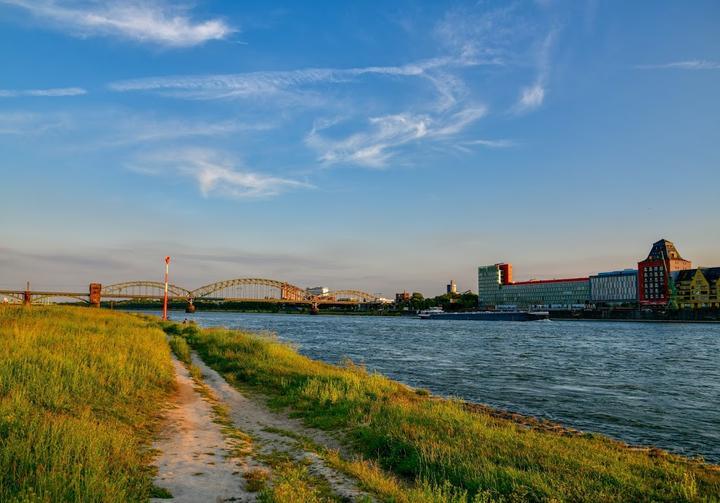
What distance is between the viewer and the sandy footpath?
8414mm

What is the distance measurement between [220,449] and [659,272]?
719 feet

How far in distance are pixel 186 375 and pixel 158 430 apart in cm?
1003

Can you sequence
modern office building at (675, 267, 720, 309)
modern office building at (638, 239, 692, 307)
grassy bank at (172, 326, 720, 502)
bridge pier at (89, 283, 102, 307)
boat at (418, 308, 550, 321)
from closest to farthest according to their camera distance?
grassy bank at (172, 326, 720, 502), bridge pier at (89, 283, 102, 307), boat at (418, 308, 550, 321), modern office building at (675, 267, 720, 309), modern office building at (638, 239, 692, 307)

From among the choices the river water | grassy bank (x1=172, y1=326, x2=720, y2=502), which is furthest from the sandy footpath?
the river water

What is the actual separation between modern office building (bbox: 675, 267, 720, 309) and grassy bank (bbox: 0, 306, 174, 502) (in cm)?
18724

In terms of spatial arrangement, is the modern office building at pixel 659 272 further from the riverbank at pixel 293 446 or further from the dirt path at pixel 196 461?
the dirt path at pixel 196 461

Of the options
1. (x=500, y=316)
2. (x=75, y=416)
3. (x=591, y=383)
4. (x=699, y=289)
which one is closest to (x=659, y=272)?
(x=699, y=289)

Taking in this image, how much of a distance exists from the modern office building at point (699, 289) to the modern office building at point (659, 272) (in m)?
7.27

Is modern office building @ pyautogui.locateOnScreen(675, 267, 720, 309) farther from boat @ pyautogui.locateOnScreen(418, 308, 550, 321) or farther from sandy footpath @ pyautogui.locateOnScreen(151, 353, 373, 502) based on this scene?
sandy footpath @ pyautogui.locateOnScreen(151, 353, 373, 502)

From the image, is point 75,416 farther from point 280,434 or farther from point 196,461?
point 280,434

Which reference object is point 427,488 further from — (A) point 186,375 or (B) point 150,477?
(A) point 186,375

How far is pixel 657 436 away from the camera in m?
17.4

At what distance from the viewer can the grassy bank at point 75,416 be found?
706cm

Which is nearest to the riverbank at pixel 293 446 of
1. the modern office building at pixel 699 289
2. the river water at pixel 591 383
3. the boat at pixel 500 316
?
the river water at pixel 591 383
